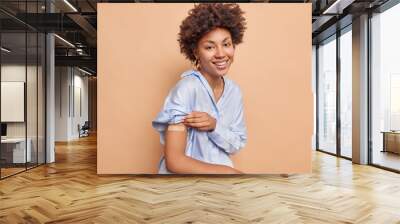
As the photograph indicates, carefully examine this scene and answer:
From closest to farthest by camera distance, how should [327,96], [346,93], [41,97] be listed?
[41,97] → [346,93] → [327,96]

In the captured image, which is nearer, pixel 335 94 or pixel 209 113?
pixel 209 113

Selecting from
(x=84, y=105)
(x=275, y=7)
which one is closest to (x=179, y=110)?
(x=275, y=7)

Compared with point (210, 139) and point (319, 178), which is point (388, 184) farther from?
point (210, 139)

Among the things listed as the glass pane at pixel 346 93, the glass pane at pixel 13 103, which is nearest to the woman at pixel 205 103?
the glass pane at pixel 13 103

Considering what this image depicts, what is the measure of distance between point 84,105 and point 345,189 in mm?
16872

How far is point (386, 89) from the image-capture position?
26.8ft

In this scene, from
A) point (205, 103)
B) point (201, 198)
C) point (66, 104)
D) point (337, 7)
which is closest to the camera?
point (201, 198)

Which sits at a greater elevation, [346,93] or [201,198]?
[346,93]

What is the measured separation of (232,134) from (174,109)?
1.06 metres

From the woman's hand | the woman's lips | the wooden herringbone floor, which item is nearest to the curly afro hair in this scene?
the woman's lips

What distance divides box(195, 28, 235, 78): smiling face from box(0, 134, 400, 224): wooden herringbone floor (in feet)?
5.94

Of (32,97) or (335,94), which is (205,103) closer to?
(32,97)

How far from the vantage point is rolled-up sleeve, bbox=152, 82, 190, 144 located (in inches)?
254

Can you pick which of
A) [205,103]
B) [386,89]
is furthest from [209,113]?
[386,89]
